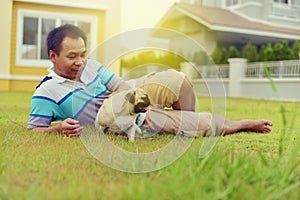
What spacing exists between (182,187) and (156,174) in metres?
0.26

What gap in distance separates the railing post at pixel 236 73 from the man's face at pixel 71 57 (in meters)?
9.93

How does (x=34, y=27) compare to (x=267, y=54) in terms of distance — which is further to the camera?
(x=267, y=54)

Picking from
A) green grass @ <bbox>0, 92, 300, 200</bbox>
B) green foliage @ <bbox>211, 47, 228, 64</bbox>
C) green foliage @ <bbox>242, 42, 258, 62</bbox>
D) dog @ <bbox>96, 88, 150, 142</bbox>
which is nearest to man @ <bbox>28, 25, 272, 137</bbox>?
dog @ <bbox>96, 88, 150, 142</bbox>

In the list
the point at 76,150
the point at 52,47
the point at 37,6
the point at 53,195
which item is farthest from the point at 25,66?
the point at 53,195

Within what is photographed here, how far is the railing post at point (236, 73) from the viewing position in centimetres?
1181

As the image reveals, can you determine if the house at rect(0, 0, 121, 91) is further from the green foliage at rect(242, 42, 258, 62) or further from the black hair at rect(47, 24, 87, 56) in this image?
the black hair at rect(47, 24, 87, 56)

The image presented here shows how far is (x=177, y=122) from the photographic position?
2.19 m

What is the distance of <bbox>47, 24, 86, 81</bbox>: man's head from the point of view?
2244mm

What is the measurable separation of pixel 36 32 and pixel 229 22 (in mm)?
6019

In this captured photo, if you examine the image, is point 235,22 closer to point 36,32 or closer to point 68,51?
point 36,32

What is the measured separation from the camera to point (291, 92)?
1016 cm

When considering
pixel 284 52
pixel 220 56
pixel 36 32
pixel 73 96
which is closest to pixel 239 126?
pixel 73 96

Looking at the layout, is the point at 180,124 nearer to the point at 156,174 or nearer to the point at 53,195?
the point at 156,174

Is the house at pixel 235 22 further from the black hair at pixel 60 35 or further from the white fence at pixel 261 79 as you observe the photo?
the black hair at pixel 60 35
